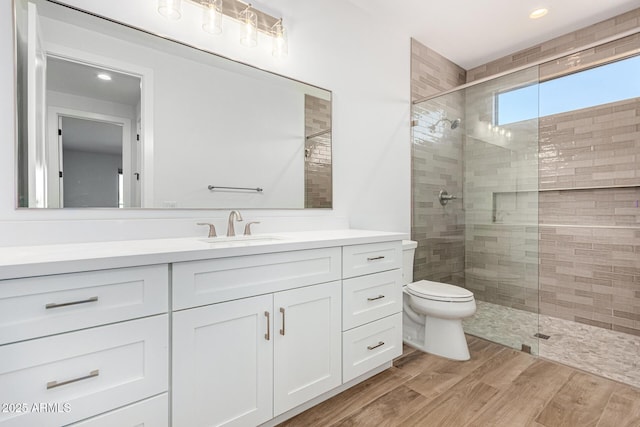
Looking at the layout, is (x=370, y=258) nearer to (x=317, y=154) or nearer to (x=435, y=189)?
(x=317, y=154)

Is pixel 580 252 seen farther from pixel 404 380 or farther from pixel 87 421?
pixel 87 421

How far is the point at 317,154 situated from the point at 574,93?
2.45 metres

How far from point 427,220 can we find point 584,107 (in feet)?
5.43

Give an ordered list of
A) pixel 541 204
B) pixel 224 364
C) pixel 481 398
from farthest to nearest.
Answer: pixel 541 204, pixel 481 398, pixel 224 364

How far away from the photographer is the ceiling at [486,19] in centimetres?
237

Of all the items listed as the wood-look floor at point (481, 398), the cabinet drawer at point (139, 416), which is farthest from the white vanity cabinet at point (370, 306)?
the cabinet drawer at point (139, 416)

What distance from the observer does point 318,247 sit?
1487 millimetres

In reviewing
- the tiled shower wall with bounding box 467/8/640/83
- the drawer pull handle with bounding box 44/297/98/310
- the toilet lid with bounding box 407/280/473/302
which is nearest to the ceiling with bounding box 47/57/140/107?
the drawer pull handle with bounding box 44/297/98/310

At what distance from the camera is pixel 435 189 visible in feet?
9.41

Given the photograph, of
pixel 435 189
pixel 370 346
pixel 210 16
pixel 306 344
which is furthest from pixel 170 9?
pixel 435 189

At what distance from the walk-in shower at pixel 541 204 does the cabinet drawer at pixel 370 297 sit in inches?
39.0

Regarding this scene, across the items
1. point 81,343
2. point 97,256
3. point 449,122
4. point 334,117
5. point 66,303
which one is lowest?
point 81,343

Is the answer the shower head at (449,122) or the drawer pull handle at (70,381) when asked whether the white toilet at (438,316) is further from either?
the drawer pull handle at (70,381)

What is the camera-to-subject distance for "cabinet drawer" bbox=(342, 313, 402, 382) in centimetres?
163
